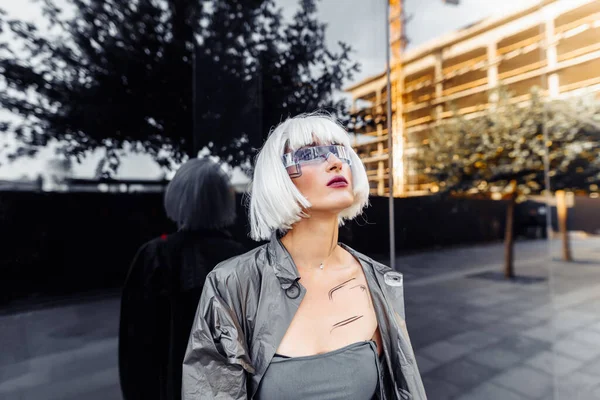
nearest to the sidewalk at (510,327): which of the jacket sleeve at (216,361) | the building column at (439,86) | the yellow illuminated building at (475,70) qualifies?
the yellow illuminated building at (475,70)

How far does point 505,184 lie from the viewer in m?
2.79

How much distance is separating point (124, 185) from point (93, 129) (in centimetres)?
47

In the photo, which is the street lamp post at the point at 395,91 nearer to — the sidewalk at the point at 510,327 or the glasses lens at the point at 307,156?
the sidewalk at the point at 510,327

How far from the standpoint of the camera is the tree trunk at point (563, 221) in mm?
2680

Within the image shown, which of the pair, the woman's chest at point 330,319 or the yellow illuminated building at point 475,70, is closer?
the woman's chest at point 330,319

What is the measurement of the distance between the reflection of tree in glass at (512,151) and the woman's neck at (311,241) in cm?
166

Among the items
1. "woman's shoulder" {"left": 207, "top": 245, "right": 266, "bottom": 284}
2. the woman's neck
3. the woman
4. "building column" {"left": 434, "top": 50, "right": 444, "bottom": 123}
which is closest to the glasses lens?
the woman

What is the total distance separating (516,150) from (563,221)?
697 millimetres

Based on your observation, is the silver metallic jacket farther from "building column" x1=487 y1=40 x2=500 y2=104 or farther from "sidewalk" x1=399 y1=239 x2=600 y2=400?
"building column" x1=487 y1=40 x2=500 y2=104

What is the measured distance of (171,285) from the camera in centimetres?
182

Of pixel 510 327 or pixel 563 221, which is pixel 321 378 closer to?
pixel 510 327

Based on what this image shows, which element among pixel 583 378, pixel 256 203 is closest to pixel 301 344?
pixel 256 203

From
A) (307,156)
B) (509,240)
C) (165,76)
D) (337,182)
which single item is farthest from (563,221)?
(165,76)

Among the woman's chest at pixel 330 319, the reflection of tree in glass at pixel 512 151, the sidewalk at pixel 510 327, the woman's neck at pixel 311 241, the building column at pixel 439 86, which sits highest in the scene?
the building column at pixel 439 86
